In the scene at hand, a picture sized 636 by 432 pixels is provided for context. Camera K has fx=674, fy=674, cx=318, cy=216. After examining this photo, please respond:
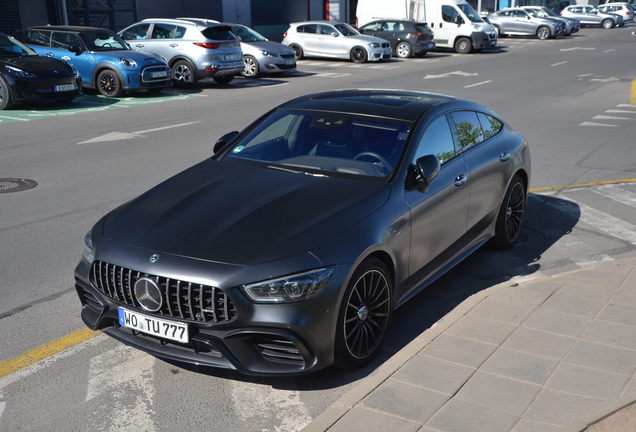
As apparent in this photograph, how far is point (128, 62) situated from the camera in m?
16.9

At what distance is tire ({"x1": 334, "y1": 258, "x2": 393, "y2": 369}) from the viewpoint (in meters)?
3.97

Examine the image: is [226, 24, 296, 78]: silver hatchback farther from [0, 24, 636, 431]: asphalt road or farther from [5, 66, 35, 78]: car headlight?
[5, 66, 35, 78]: car headlight

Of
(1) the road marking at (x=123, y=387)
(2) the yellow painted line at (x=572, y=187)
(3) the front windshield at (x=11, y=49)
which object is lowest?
(2) the yellow painted line at (x=572, y=187)

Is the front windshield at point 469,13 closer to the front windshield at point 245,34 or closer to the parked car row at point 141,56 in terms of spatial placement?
the parked car row at point 141,56

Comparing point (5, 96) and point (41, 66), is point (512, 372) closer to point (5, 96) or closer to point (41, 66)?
point (41, 66)

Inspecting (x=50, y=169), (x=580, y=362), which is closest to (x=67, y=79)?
(x=50, y=169)

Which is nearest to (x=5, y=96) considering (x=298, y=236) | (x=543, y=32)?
(x=298, y=236)

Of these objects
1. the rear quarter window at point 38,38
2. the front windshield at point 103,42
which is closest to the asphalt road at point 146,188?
the front windshield at point 103,42

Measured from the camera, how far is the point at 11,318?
4922mm

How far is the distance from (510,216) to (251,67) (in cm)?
1682

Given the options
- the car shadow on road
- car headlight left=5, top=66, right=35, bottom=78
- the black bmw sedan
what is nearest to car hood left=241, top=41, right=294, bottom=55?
the black bmw sedan

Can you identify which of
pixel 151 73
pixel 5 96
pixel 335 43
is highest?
pixel 335 43

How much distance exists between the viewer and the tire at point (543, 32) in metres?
42.6

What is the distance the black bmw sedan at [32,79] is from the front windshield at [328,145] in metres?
10.8
